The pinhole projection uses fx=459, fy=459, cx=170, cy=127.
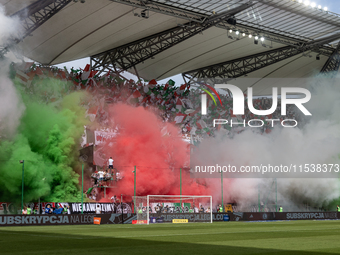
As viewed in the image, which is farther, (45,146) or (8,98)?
(45,146)

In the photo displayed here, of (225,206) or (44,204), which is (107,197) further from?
(225,206)

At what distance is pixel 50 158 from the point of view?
37094mm

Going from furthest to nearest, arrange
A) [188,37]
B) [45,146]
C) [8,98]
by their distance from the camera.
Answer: [188,37] → [45,146] → [8,98]

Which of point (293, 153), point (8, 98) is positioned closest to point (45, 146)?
point (8, 98)

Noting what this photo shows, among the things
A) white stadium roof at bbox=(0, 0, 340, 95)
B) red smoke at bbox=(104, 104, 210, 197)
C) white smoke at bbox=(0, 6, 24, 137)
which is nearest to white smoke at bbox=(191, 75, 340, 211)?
red smoke at bbox=(104, 104, 210, 197)

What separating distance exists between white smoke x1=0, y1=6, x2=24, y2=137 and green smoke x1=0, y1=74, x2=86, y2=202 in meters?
0.72

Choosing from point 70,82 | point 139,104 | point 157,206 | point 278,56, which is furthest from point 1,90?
point 278,56

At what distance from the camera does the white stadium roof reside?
3453 cm

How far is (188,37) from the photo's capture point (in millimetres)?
39156

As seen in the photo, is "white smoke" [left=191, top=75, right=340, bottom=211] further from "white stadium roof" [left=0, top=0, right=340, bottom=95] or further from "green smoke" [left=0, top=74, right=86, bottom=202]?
"green smoke" [left=0, top=74, right=86, bottom=202]

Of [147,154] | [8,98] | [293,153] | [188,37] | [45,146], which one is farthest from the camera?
[293,153]

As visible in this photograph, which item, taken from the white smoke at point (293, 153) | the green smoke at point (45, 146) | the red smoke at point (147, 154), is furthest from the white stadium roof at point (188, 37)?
the white smoke at point (293, 153)

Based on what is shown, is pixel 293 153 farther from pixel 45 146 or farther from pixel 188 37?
pixel 45 146

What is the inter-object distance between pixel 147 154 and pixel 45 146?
10519 mm
